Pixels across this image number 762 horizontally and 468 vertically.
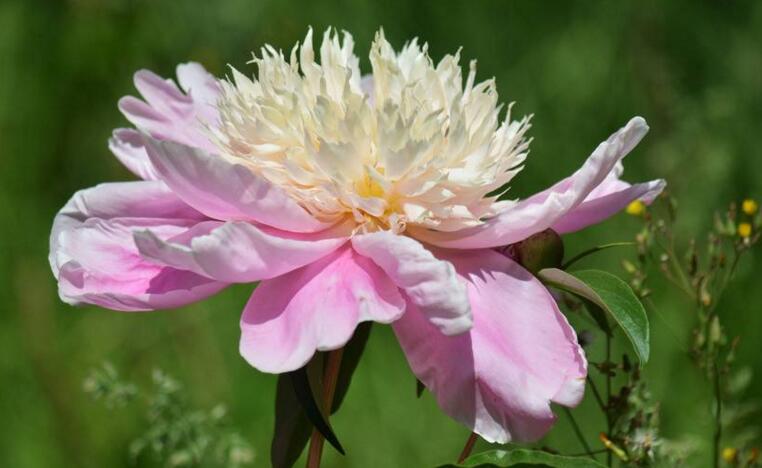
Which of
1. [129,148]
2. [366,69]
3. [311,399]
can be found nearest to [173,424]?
[129,148]

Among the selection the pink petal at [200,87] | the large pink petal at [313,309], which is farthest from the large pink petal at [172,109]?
the large pink petal at [313,309]

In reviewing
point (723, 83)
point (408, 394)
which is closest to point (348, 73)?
point (408, 394)

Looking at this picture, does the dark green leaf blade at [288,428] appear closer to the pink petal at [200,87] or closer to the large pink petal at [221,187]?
the large pink petal at [221,187]

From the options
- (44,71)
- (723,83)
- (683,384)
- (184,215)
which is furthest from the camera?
(44,71)

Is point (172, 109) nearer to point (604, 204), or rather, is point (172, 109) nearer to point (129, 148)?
point (129, 148)

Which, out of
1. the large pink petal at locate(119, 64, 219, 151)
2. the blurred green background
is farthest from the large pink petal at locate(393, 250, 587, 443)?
the blurred green background

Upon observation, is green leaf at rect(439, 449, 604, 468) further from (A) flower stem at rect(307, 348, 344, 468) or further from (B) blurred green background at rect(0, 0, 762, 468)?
(B) blurred green background at rect(0, 0, 762, 468)

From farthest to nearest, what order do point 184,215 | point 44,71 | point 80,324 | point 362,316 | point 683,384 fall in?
point 44,71, point 80,324, point 683,384, point 184,215, point 362,316

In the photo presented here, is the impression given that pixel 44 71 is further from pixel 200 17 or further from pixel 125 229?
pixel 125 229
